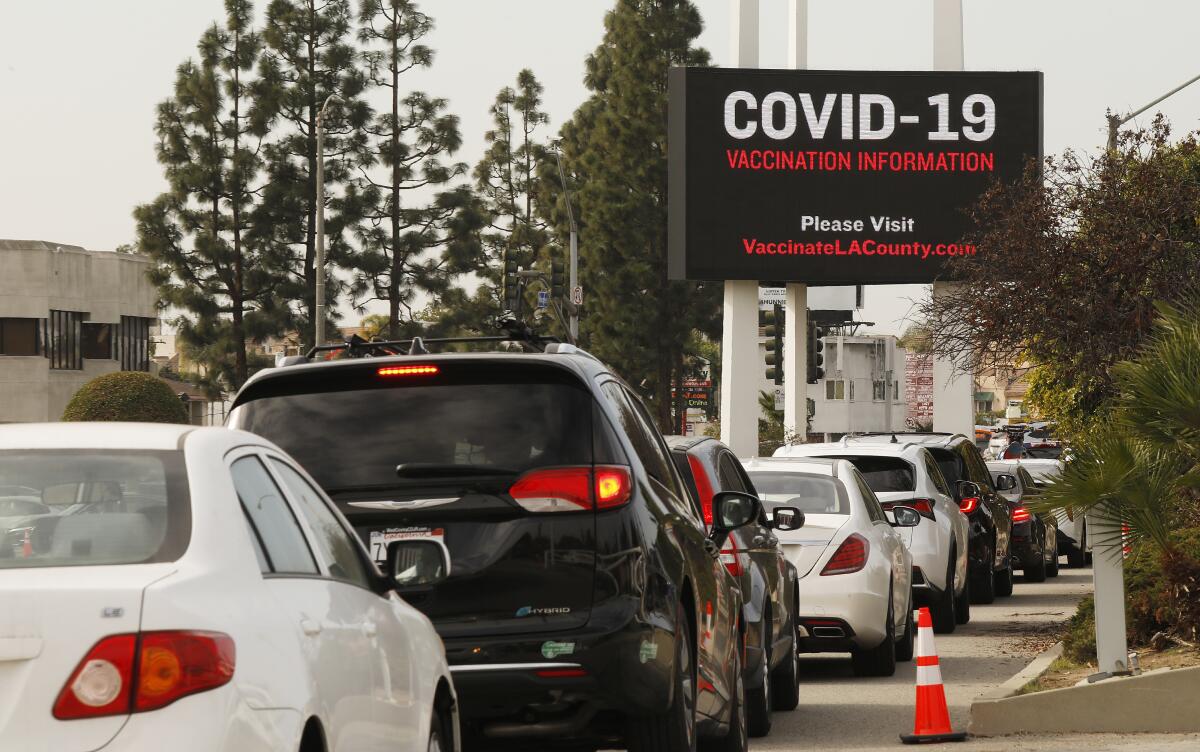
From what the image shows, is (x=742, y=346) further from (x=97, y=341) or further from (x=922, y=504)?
(x=97, y=341)

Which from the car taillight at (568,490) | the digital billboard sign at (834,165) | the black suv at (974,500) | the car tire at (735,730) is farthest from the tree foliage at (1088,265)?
the car taillight at (568,490)

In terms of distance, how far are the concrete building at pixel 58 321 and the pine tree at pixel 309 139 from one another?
41.8 feet

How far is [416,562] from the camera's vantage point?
6.28 m

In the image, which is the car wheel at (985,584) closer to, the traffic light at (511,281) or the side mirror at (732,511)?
the side mirror at (732,511)

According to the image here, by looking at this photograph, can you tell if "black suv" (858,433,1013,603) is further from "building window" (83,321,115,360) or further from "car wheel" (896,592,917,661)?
"building window" (83,321,115,360)

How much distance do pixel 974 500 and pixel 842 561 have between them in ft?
23.4

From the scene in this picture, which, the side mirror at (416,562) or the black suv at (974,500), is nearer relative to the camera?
the side mirror at (416,562)

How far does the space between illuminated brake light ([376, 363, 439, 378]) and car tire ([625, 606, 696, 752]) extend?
133cm

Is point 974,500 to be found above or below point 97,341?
below

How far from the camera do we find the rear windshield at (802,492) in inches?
593

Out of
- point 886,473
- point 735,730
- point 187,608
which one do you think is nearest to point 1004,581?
point 886,473

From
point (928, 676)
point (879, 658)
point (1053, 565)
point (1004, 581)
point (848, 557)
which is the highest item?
point (848, 557)

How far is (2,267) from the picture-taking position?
78625 mm

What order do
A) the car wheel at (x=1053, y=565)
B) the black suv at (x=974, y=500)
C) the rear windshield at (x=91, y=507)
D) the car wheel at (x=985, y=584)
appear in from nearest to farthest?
1. the rear windshield at (x=91, y=507)
2. the black suv at (x=974, y=500)
3. the car wheel at (x=985, y=584)
4. the car wheel at (x=1053, y=565)
